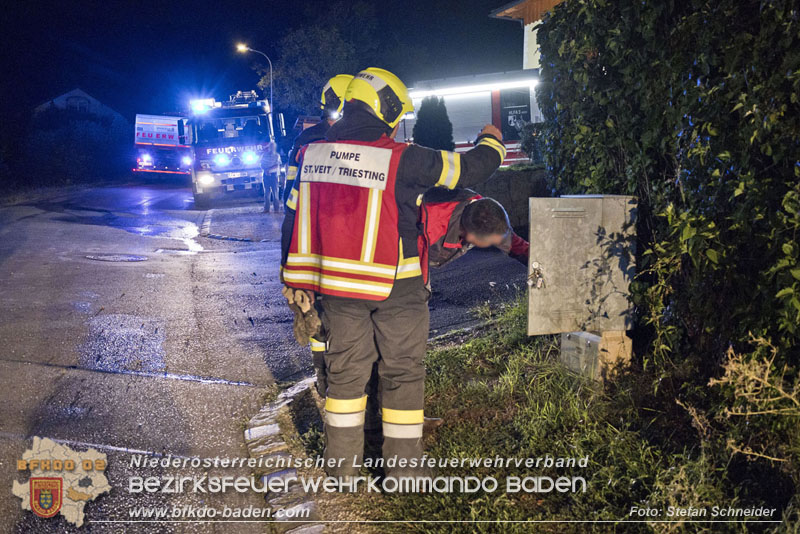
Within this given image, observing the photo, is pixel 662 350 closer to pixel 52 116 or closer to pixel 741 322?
pixel 741 322

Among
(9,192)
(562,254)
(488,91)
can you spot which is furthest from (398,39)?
(562,254)

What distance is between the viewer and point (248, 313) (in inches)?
281

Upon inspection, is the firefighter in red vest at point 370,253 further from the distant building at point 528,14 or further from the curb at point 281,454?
the distant building at point 528,14

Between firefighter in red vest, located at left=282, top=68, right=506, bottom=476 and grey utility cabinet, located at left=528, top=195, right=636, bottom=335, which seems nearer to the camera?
firefighter in red vest, located at left=282, top=68, right=506, bottom=476

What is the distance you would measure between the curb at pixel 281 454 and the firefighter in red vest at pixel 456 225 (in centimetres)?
133

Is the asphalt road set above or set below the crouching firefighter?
below

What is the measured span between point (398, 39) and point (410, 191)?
38.1m

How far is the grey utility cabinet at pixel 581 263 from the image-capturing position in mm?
3867

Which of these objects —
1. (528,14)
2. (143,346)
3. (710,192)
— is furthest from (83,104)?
(710,192)

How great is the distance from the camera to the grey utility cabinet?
3867 mm

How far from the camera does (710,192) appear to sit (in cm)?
322

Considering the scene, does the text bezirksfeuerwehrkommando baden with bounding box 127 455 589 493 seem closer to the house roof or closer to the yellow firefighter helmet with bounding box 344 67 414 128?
the yellow firefighter helmet with bounding box 344 67 414 128

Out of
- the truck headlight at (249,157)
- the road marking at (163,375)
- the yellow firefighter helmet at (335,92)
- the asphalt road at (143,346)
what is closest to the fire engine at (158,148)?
the truck headlight at (249,157)

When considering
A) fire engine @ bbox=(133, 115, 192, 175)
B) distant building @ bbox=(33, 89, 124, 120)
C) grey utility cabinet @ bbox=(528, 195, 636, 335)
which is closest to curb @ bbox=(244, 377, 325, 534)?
grey utility cabinet @ bbox=(528, 195, 636, 335)
